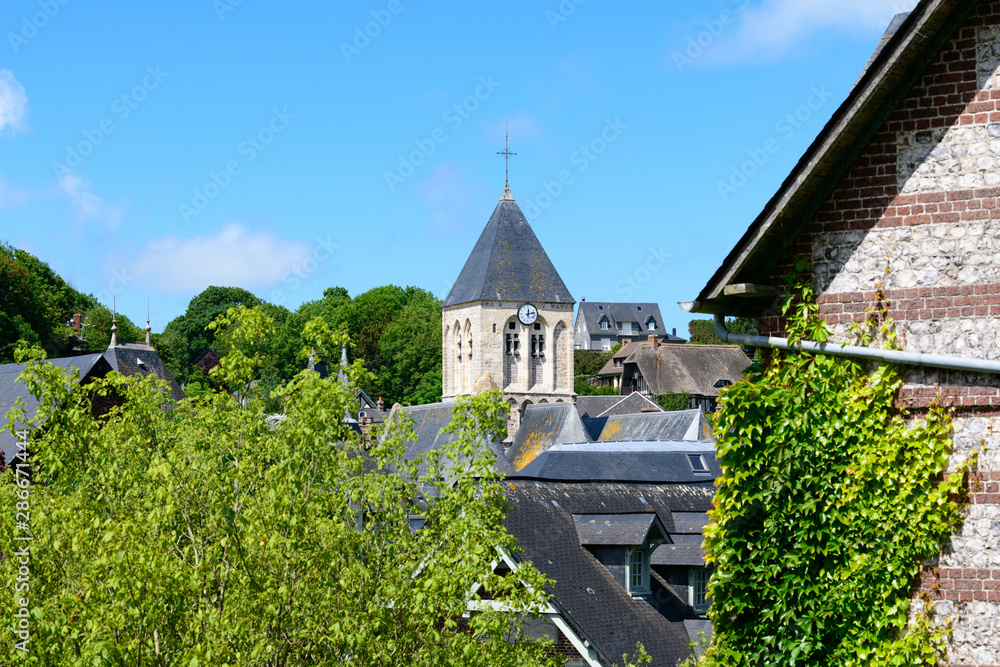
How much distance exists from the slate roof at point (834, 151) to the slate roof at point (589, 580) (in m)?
9.10

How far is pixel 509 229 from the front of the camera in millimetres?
73375

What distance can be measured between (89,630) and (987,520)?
20.5ft

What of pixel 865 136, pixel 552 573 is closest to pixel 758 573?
pixel 865 136

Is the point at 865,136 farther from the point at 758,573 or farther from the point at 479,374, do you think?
the point at 479,374

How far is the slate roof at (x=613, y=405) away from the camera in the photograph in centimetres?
8006

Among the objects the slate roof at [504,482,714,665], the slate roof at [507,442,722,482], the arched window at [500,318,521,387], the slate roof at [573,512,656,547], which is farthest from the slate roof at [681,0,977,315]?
the arched window at [500,318,521,387]

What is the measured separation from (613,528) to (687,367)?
248 feet

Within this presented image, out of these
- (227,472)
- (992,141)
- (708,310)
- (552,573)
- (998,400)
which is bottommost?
(552,573)

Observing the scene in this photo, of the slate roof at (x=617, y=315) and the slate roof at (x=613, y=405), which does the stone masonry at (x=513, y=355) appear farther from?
the slate roof at (x=617, y=315)

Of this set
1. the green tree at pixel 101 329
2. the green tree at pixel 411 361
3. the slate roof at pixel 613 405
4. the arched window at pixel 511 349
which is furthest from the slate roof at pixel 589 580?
the green tree at pixel 411 361

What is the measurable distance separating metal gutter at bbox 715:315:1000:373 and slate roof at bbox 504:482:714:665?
900 cm

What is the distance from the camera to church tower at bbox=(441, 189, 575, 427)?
7056cm

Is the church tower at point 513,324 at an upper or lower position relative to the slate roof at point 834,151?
upper

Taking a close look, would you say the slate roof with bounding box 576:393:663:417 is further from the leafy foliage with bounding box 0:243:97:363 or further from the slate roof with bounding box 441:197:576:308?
the leafy foliage with bounding box 0:243:97:363
